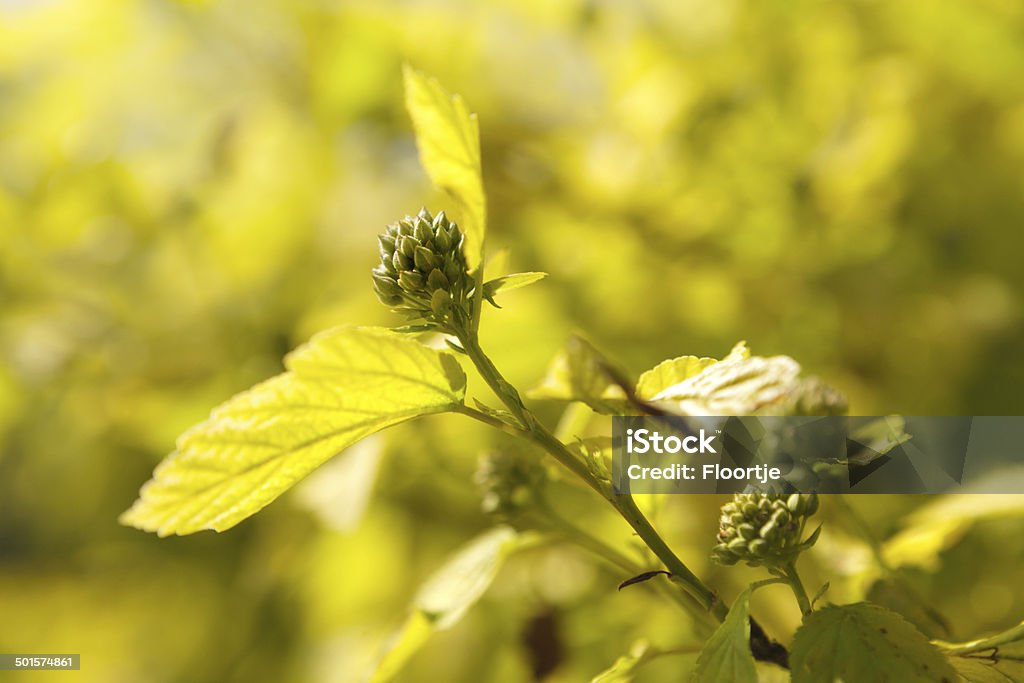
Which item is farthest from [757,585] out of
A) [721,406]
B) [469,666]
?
[469,666]

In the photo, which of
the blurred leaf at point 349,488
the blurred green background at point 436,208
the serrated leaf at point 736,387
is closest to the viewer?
the serrated leaf at point 736,387

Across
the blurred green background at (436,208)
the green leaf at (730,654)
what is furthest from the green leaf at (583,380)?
the blurred green background at (436,208)

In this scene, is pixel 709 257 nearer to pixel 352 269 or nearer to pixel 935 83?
pixel 935 83

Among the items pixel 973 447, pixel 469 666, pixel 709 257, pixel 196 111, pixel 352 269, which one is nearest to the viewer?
pixel 973 447

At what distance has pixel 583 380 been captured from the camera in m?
0.43

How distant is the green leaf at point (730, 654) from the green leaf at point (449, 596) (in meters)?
0.20

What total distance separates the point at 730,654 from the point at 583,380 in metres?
0.16

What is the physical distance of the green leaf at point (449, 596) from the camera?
57 centimetres

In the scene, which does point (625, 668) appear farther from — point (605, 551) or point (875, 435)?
point (875, 435)

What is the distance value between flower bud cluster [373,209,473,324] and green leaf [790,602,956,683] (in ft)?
0.85

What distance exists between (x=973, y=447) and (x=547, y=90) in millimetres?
1114

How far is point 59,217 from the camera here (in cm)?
141
